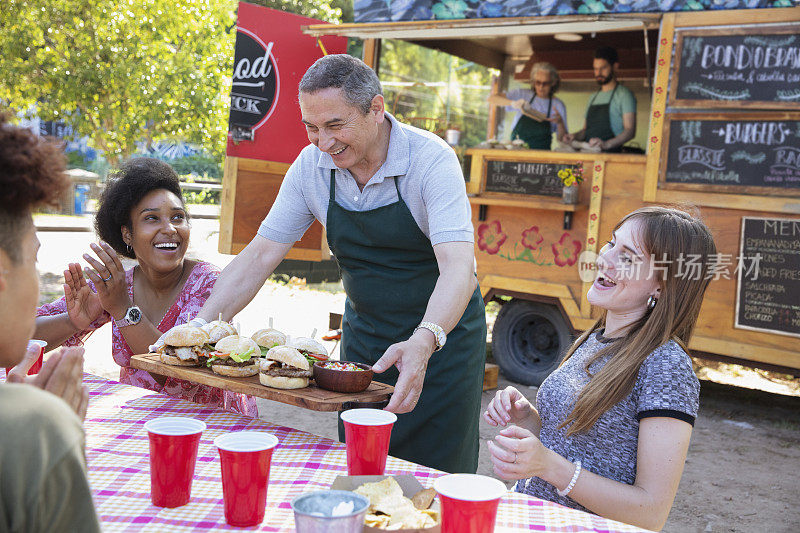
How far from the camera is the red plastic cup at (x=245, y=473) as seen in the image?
1.52 m

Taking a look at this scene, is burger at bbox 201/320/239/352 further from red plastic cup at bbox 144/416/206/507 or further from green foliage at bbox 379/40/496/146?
green foliage at bbox 379/40/496/146

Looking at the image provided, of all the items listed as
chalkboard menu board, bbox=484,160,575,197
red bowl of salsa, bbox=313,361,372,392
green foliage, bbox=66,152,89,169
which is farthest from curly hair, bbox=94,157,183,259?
green foliage, bbox=66,152,89,169

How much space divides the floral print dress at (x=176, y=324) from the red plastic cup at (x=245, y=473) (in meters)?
1.34

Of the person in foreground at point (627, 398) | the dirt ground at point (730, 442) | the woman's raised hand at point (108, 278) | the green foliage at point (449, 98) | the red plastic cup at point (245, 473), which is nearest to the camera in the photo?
the red plastic cup at point (245, 473)

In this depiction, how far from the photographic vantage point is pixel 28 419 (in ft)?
3.29

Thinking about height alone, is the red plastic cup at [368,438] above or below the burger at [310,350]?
below

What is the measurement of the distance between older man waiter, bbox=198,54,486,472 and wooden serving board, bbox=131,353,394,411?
17.1 inches

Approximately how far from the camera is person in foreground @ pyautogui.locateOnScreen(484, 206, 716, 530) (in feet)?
6.37

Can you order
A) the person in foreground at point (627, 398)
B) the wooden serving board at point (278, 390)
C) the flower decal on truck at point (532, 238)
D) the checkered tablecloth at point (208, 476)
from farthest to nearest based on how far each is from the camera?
the flower decal on truck at point (532, 238), the wooden serving board at point (278, 390), the person in foreground at point (627, 398), the checkered tablecloth at point (208, 476)

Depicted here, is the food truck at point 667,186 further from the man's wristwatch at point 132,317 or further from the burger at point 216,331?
the burger at point 216,331

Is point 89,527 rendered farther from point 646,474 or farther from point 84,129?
point 84,129

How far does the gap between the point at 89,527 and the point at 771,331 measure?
547cm

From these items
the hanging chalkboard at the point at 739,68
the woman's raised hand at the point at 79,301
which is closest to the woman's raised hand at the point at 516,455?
the woman's raised hand at the point at 79,301

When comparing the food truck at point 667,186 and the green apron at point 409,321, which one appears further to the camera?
the food truck at point 667,186
